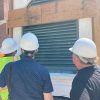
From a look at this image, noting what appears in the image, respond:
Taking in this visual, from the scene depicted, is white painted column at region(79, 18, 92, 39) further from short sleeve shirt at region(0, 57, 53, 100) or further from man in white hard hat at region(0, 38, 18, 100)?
short sleeve shirt at region(0, 57, 53, 100)

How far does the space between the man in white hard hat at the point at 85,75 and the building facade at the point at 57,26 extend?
5.05 feet

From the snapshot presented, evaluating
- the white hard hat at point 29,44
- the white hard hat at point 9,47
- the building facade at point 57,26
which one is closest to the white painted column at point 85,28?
the building facade at point 57,26

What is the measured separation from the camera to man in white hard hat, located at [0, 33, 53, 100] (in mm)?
3100

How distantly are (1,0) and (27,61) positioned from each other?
997cm

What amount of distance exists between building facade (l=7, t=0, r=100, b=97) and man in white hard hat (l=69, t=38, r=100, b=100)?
1.54m

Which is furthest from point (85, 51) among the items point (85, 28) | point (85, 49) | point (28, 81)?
point (85, 28)

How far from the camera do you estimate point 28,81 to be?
3105mm

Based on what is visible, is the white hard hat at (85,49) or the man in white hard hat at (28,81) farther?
the man in white hard hat at (28,81)

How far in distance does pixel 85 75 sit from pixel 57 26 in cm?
232

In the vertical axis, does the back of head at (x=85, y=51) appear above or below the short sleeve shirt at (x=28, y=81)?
above

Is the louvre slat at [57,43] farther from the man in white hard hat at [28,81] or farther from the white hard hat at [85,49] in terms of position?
the white hard hat at [85,49]

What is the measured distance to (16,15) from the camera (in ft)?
17.8

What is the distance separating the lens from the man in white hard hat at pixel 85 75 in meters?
2.56

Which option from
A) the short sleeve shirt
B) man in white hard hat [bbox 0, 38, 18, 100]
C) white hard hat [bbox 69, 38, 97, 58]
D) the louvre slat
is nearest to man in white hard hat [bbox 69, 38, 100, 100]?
white hard hat [bbox 69, 38, 97, 58]
